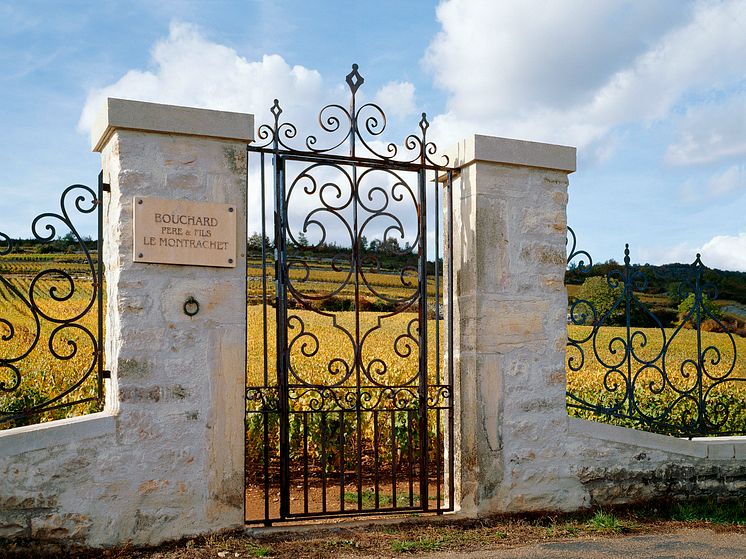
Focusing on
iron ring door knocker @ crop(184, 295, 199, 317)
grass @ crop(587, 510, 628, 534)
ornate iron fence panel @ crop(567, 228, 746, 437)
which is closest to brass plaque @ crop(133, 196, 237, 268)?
iron ring door knocker @ crop(184, 295, 199, 317)

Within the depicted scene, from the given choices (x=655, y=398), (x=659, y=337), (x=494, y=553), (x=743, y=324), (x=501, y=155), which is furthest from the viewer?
(x=659, y=337)

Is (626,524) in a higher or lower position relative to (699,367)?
lower

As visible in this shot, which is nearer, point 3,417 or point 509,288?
point 3,417

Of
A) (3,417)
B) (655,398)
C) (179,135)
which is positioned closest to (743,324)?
(655,398)

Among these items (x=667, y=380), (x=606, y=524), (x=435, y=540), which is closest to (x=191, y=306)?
(x=435, y=540)

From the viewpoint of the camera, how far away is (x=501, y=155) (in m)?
5.17

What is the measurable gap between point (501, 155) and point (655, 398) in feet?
14.2

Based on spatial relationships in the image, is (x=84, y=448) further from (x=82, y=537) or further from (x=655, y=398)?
(x=655, y=398)

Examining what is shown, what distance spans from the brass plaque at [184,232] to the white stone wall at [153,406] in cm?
6

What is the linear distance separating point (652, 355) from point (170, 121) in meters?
8.09

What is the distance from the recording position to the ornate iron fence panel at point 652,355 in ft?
19.2

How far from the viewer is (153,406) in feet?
14.3

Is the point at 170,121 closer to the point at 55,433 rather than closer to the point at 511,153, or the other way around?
the point at 55,433

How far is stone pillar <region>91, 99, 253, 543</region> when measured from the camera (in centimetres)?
430
